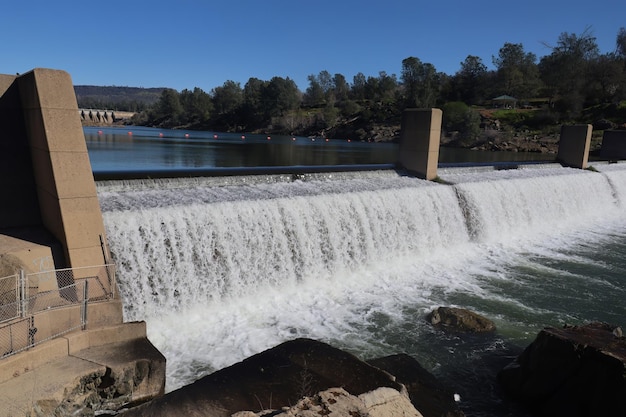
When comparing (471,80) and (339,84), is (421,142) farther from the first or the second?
(339,84)

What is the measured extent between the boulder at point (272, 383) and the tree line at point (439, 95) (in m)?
56.6

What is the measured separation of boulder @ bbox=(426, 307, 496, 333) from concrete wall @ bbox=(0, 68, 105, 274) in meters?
5.96

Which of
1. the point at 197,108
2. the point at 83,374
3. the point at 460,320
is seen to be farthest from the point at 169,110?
the point at 83,374

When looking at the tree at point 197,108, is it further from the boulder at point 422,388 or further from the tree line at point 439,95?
the boulder at point 422,388

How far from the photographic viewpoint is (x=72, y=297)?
593cm

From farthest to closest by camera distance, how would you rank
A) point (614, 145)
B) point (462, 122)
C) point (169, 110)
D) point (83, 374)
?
point (169, 110) < point (462, 122) < point (614, 145) < point (83, 374)

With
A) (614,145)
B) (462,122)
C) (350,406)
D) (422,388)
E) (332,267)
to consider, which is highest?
(462,122)

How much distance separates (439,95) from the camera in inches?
3319

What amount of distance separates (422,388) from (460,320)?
10.4ft

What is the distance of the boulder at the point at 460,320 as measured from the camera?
7.98 m

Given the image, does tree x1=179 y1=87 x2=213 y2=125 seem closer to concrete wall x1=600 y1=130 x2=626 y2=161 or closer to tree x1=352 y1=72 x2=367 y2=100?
tree x1=352 y1=72 x2=367 y2=100

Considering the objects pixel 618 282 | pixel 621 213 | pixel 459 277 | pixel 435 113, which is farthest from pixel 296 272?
pixel 621 213

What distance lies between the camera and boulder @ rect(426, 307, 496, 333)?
26.2ft

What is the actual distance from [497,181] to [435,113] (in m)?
3.36
